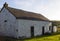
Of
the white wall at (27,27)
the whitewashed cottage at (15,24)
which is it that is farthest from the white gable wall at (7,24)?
the white wall at (27,27)

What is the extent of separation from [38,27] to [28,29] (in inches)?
180

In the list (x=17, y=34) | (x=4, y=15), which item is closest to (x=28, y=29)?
(x=17, y=34)

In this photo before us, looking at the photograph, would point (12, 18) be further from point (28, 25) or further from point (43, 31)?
point (43, 31)

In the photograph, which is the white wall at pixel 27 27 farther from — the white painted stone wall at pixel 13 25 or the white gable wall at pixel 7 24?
the white gable wall at pixel 7 24

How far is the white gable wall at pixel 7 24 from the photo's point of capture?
86.3 ft

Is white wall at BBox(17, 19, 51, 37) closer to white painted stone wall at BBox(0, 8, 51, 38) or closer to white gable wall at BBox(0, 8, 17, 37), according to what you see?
white painted stone wall at BBox(0, 8, 51, 38)

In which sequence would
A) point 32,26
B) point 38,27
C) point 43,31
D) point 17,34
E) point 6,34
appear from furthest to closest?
point 43,31, point 38,27, point 32,26, point 6,34, point 17,34

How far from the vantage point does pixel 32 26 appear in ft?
99.1

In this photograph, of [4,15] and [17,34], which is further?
[4,15]

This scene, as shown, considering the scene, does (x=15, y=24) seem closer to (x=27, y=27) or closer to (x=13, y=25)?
(x=13, y=25)

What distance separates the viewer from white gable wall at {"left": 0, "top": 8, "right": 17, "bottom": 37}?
26316 millimetres

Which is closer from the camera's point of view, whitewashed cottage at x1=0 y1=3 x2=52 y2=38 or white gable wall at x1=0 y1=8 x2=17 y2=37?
whitewashed cottage at x1=0 y1=3 x2=52 y2=38

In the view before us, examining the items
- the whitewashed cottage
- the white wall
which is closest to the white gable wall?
the whitewashed cottage

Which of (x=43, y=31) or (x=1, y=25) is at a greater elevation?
(x=1, y=25)
